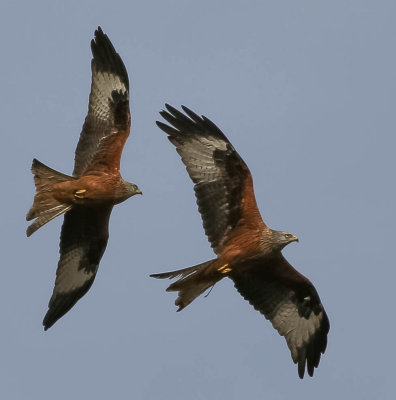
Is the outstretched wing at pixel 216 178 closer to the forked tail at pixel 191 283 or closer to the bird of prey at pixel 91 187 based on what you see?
the forked tail at pixel 191 283

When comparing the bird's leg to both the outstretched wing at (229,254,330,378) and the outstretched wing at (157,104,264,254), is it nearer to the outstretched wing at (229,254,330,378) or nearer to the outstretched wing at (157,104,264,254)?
the outstretched wing at (157,104,264,254)

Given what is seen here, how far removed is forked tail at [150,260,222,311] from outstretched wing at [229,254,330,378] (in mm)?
638

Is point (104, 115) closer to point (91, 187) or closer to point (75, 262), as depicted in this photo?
point (91, 187)

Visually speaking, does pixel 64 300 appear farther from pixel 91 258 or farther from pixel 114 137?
pixel 114 137

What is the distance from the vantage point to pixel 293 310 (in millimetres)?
18188

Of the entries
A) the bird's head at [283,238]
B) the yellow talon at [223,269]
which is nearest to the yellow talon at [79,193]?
the yellow talon at [223,269]

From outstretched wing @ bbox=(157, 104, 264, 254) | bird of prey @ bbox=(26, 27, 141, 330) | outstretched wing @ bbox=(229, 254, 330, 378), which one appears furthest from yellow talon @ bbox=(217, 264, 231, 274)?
bird of prey @ bbox=(26, 27, 141, 330)

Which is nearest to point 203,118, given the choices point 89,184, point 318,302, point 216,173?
point 216,173

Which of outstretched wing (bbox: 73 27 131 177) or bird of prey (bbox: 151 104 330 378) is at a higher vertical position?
outstretched wing (bbox: 73 27 131 177)

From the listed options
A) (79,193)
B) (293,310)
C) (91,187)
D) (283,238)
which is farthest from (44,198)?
(293,310)

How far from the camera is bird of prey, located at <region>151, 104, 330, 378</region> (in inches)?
691

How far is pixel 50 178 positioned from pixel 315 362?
4.70 metres

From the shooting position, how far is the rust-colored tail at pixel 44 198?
59.2ft

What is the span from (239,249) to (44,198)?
2.97 m
